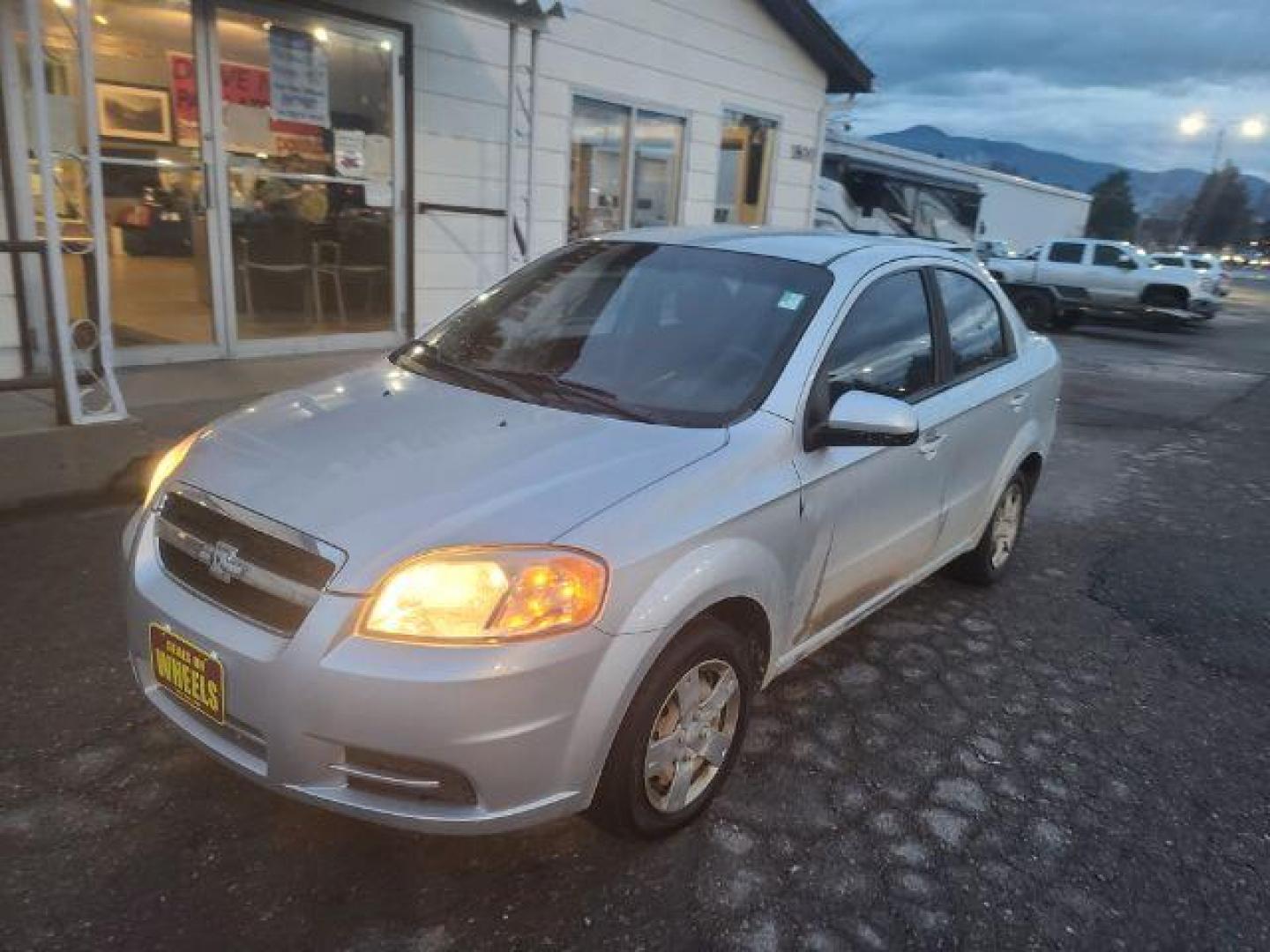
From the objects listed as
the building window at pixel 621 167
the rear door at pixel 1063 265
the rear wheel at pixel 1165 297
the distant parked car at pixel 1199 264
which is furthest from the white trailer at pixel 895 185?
the building window at pixel 621 167

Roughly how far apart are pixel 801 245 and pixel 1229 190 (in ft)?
410

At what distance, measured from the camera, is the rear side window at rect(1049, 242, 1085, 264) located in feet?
67.1

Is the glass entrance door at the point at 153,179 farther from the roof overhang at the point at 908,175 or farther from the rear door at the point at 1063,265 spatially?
the rear door at the point at 1063,265

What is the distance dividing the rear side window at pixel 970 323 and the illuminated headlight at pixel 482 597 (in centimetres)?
225

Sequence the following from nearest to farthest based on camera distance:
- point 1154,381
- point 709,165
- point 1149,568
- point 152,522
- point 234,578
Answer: point 234,578 < point 152,522 < point 1149,568 < point 709,165 < point 1154,381

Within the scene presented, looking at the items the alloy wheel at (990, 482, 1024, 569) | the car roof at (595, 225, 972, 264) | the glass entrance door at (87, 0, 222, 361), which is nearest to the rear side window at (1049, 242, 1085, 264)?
the alloy wheel at (990, 482, 1024, 569)

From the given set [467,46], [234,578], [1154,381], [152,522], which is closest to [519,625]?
[234,578]

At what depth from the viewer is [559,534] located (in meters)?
2.18

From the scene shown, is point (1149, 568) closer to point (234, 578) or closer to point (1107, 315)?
point (234, 578)

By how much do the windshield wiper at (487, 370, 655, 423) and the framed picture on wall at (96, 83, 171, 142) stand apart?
5146 millimetres

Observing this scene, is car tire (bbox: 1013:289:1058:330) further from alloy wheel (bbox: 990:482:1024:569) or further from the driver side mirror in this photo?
the driver side mirror

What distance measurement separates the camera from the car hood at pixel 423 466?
7.18 ft

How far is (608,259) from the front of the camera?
12.0 feet

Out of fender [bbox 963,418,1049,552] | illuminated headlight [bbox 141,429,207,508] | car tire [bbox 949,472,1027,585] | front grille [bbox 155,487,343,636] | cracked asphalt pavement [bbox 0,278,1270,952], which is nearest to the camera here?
front grille [bbox 155,487,343,636]
